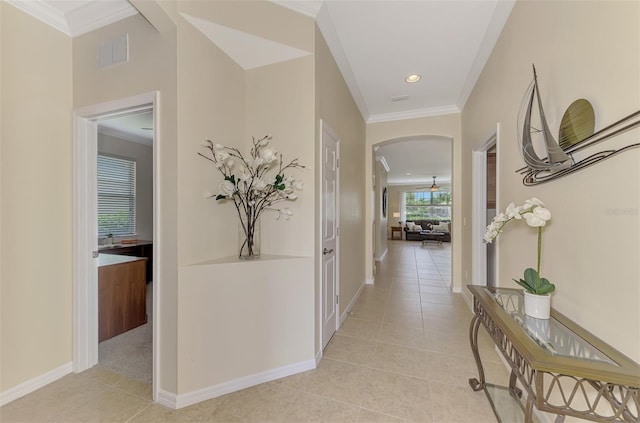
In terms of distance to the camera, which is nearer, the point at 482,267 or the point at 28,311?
the point at 28,311

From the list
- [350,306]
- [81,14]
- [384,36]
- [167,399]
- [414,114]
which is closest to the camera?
[167,399]

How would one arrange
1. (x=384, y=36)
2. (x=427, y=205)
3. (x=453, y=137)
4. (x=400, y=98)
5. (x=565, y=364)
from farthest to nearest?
(x=427, y=205) → (x=453, y=137) → (x=400, y=98) → (x=384, y=36) → (x=565, y=364)

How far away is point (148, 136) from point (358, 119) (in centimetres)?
376

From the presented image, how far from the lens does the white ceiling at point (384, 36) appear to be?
1881mm

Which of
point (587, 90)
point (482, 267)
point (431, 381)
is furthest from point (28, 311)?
point (482, 267)

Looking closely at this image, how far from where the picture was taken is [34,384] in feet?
5.90

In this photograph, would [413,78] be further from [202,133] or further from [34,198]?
[34,198]

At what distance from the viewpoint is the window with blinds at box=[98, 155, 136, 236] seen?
4.14 m

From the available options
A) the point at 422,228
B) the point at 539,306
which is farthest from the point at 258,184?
the point at 422,228

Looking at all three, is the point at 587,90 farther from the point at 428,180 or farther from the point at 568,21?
the point at 428,180

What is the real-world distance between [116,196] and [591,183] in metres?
5.76

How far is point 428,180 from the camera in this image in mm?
11562

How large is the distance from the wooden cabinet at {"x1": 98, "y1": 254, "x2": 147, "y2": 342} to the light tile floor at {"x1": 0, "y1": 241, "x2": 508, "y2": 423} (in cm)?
62

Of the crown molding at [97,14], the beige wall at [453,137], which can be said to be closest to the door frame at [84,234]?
the crown molding at [97,14]
